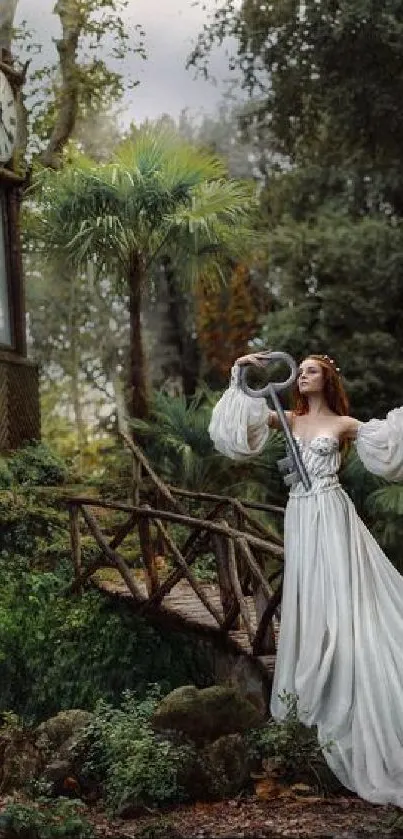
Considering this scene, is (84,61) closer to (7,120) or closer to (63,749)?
(7,120)

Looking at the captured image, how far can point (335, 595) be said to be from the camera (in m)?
5.45

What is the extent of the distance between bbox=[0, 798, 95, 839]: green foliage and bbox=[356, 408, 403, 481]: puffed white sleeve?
206cm

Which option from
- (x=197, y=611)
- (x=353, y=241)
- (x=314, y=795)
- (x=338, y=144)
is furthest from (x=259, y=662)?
(x=338, y=144)

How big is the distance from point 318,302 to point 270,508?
672 cm

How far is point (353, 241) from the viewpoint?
1350cm

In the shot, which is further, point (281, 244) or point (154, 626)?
point (281, 244)

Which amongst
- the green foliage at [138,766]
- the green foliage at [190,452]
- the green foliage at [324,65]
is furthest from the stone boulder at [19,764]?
the green foliage at [324,65]

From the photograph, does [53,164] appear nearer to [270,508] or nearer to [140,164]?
[140,164]

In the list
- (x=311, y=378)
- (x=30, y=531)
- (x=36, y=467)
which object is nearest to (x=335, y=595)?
(x=311, y=378)

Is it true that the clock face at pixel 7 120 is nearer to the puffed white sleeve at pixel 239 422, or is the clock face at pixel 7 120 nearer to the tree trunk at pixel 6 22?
the tree trunk at pixel 6 22

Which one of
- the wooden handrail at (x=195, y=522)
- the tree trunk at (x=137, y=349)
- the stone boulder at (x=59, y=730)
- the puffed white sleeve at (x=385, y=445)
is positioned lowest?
the stone boulder at (x=59, y=730)

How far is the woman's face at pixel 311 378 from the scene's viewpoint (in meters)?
5.66

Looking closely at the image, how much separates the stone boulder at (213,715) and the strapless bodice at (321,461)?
1077mm

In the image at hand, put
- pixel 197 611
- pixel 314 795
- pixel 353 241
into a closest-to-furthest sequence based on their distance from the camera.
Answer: pixel 314 795, pixel 197 611, pixel 353 241
